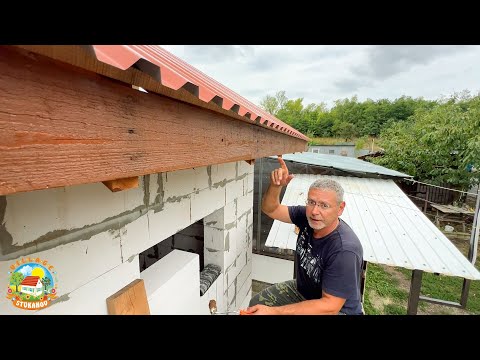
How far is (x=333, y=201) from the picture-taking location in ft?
6.59

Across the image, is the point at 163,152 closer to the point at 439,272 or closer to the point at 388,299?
the point at 439,272

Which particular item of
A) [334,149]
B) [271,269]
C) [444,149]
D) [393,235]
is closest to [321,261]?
[393,235]

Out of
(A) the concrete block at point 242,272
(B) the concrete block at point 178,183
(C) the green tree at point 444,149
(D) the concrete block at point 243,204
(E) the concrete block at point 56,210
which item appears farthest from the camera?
(C) the green tree at point 444,149

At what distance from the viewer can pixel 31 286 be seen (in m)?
1.04

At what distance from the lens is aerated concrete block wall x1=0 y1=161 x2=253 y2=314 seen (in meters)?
0.98

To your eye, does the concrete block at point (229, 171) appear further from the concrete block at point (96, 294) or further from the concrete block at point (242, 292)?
the concrete block at point (242, 292)

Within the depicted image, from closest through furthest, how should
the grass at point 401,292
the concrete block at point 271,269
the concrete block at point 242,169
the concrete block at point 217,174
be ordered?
1. the concrete block at point 217,174
2. the concrete block at point 242,169
3. the concrete block at point 271,269
4. the grass at point 401,292

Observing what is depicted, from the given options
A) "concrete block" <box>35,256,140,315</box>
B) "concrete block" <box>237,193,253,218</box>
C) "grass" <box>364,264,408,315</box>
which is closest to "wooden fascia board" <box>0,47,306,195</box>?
"concrete block" <box>35,256,140,315</box>

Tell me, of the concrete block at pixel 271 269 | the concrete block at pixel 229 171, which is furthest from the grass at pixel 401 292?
the concrete block at pixel 229 171

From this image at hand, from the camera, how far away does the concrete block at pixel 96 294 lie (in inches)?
45.9

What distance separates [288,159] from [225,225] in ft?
11.8

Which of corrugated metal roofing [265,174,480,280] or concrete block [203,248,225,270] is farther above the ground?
corrugated metal roofing [265,174,480,280]

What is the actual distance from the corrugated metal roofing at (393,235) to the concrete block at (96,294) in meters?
1.88

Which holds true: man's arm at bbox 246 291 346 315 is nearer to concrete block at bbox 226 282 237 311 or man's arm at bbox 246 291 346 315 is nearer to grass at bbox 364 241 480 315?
concrete block at bbox 226 282 237 311
